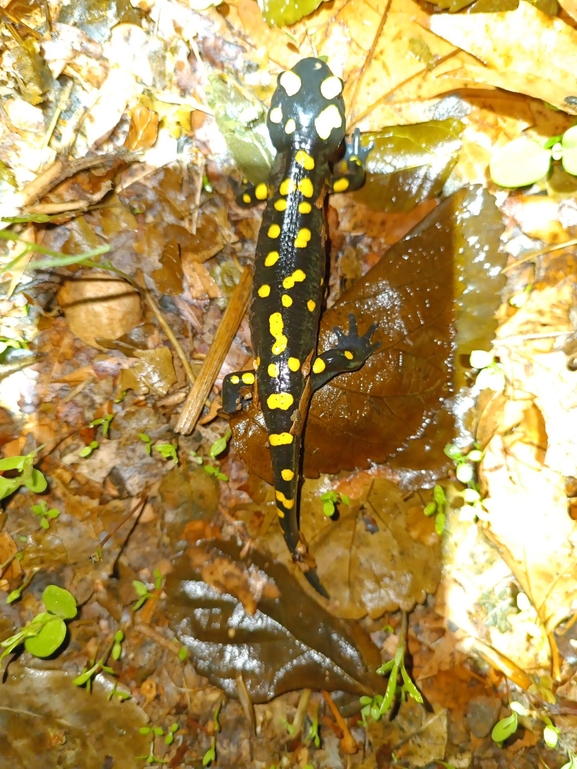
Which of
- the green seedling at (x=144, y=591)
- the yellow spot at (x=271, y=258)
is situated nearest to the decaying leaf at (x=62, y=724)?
the green seedling at (x=144, y=591)

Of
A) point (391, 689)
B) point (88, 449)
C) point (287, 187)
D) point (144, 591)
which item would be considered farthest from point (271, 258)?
point (391, 689)

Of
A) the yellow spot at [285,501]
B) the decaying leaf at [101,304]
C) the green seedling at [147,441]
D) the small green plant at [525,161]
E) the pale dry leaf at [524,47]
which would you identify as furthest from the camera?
the green seedling at [147,441]

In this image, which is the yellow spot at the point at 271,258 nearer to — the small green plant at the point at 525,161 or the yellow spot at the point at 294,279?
the yellow spot at the point at 294,279

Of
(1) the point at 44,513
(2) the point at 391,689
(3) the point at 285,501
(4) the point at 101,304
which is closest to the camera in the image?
(2) the point at 391,689

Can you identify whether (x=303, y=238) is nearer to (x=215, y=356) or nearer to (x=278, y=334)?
(x=278, y=334)

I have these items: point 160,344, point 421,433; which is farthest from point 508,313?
point 160,344

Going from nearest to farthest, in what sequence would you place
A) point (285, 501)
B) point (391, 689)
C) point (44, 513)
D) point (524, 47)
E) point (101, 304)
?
point (524, 47), point (391, 689), point (285, 501), point (101, 304), point (44, 513)
